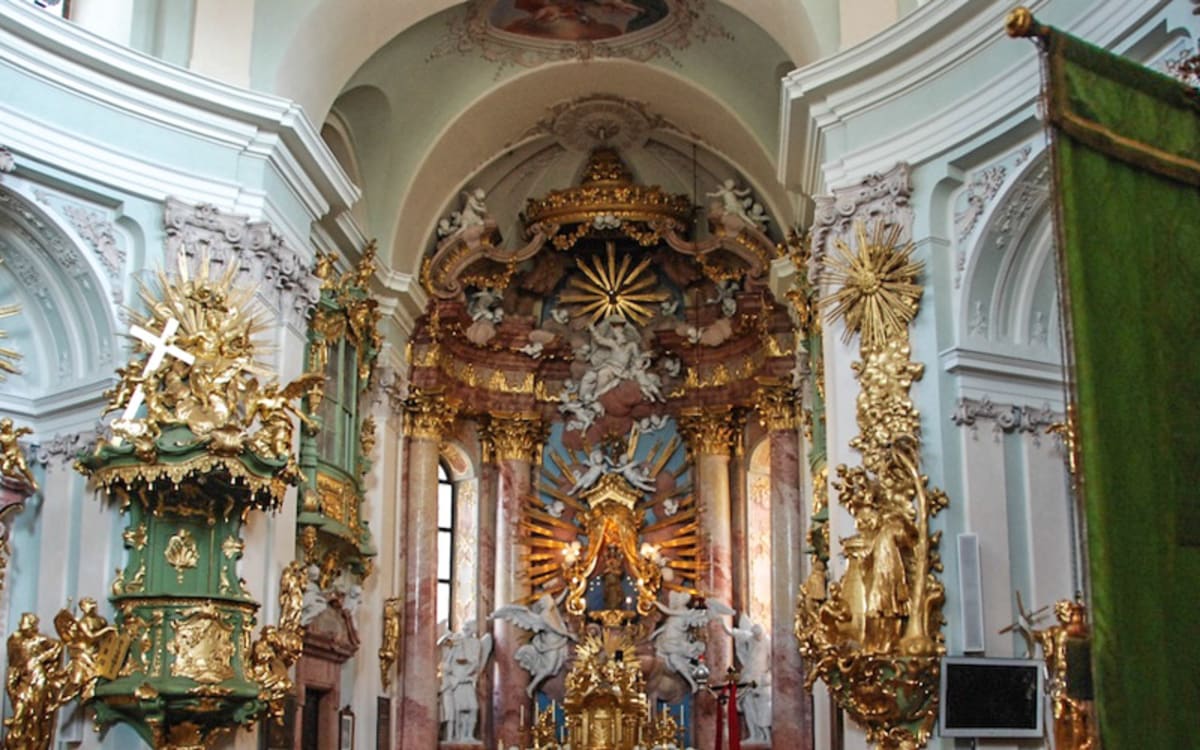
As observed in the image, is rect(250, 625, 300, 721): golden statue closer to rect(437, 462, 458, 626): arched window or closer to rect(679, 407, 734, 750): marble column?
rect(437, 462, 458, 626): arched window

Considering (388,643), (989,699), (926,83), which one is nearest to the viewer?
(989,699)

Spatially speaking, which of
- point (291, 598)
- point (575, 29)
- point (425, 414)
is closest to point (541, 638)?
point (425, 414)

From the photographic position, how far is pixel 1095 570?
216 inches

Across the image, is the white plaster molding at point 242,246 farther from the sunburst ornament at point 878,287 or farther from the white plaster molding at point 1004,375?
the white plaster molding at point 1004,375

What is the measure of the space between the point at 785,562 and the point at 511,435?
155 inches

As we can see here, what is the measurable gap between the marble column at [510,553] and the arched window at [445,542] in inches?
23.2

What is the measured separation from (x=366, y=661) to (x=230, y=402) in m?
5.29

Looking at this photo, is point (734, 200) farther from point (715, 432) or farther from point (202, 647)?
point (202, 647)

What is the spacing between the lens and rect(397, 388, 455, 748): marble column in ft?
57.1

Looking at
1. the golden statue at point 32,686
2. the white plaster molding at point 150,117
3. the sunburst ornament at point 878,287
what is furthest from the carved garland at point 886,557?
the golden statue at point 32,686

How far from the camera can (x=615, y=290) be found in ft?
65.8

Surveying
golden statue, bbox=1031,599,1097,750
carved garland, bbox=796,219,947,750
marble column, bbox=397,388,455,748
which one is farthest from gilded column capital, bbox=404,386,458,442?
golden statue, bbox=1031,599,1097,750

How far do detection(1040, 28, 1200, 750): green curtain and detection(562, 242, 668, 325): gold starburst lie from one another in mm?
13978

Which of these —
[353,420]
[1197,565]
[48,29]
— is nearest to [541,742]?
[353,420]
